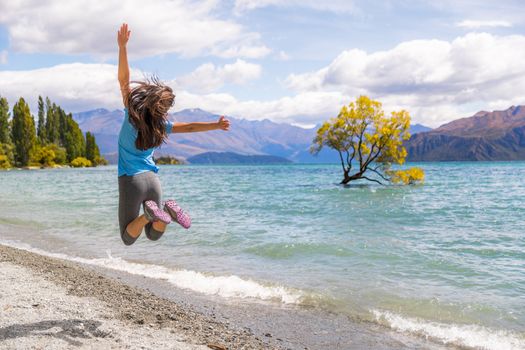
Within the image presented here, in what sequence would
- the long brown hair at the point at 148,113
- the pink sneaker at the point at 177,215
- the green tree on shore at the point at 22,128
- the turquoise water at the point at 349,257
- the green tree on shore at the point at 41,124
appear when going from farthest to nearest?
the green tree on shore at the point at 41,124 < the green tree on shore at the point at 22,128 < the turquoise water at the point at 349,257 < the pink sneaker at the point at 177,215 < the long brown hair at the point at 148,113

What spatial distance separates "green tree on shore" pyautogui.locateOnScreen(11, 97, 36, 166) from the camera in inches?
4614

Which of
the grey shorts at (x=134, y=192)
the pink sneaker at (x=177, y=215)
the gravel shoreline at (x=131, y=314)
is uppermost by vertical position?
the grey shorts at (x=134, y=192)

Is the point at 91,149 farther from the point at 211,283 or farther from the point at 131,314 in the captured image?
the point at 131,314

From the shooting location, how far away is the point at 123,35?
7.07 metres

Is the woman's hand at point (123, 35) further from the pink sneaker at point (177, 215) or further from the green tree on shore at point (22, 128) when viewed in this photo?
the green tree on shore at point (22, 128)

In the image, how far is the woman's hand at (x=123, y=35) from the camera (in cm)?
702

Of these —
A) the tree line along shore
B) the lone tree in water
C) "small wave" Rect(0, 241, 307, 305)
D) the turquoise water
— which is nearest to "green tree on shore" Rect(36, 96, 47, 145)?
the tree line along shore

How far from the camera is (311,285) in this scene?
11500 mm

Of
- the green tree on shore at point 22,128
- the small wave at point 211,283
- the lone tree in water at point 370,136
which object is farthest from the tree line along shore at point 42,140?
the small wave at point 211,283

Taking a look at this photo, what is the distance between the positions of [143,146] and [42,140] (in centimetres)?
14550

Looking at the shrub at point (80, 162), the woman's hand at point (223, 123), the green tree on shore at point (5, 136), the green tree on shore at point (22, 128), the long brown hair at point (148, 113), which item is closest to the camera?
the long brown hair at point (148, 113)

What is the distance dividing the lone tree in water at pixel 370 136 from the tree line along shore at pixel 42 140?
305 ft

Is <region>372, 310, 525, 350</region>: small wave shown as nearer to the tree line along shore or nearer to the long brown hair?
the long brown hair

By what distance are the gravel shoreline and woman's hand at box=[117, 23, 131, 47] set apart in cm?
416
